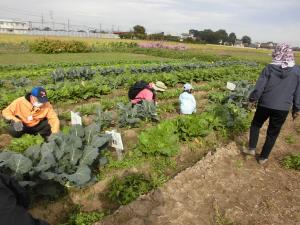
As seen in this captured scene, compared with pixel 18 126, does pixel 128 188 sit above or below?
below

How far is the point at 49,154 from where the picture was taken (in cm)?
403

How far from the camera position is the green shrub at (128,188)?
421cm

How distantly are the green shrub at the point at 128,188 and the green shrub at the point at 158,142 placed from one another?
739mm

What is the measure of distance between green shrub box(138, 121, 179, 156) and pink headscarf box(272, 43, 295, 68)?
2.04 m

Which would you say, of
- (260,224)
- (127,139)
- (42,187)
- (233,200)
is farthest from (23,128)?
(260,224)

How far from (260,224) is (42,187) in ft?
8.83

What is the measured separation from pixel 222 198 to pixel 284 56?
233cm

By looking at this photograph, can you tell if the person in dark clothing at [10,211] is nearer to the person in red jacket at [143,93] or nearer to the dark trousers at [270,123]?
the dark trousers at [270,123]

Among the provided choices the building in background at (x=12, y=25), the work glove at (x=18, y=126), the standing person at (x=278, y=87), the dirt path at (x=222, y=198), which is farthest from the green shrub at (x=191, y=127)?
the building in background at (x=12, y=25)

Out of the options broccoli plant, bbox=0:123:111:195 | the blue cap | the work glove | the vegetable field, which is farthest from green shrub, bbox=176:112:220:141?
the work glove

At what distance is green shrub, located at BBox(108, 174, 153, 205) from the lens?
4207mm

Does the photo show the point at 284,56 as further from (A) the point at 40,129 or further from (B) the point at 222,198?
(A) the point at 40,129

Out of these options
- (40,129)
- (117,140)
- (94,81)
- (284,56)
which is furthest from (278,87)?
(94,81)

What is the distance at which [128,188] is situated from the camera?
4.30 m
